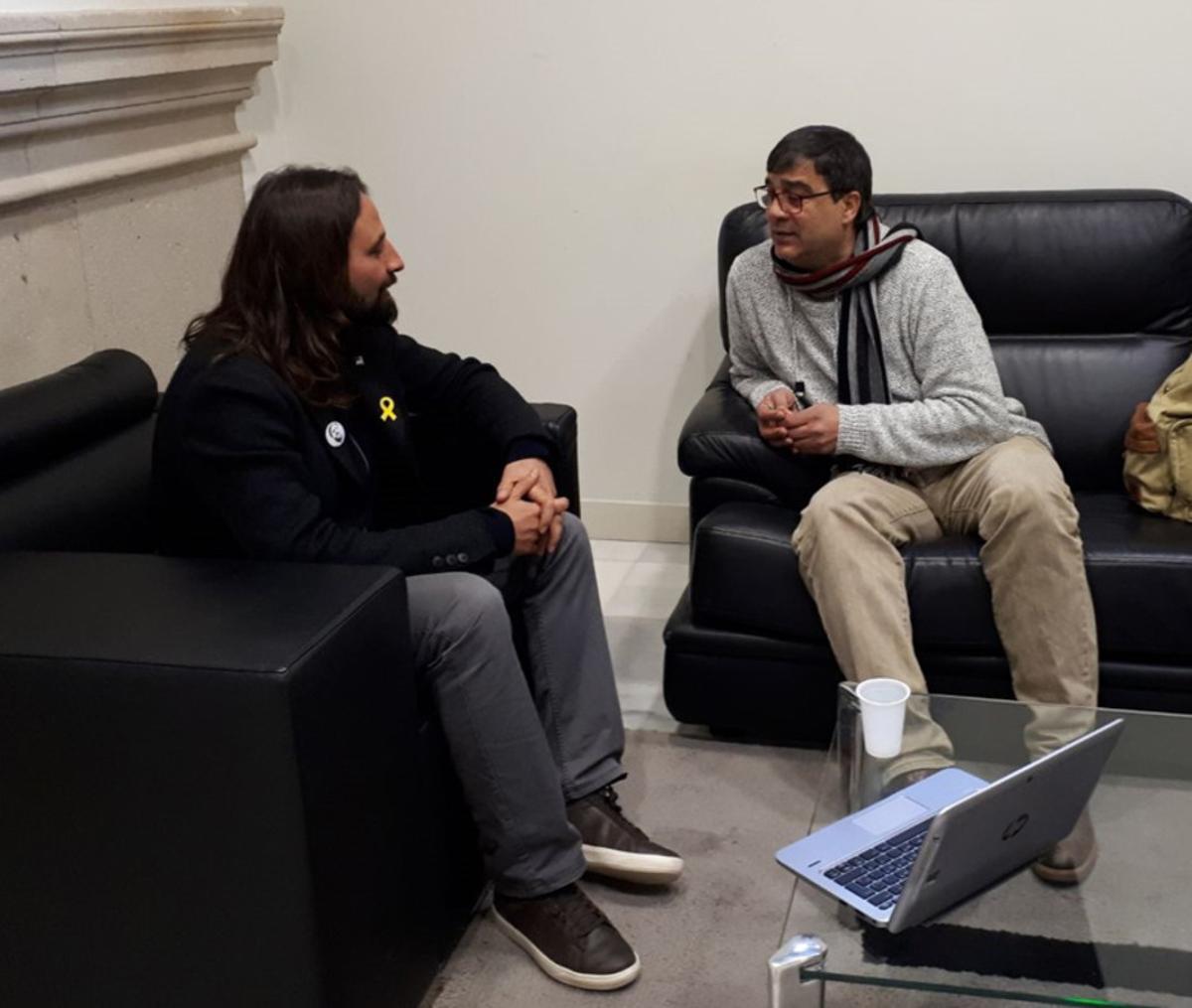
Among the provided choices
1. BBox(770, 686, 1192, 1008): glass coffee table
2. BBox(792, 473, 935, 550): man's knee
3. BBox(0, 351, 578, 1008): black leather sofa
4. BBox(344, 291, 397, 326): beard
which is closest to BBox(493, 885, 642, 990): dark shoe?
BBox(0, 351, 578, 1008): black leather sofa

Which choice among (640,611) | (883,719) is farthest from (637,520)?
(883,719)

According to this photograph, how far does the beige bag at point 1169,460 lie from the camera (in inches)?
94.5

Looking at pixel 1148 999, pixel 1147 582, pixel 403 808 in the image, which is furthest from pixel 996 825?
pixel 1147 582

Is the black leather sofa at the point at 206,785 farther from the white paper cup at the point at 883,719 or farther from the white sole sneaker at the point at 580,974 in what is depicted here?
the white paper cup at the point at 883,719

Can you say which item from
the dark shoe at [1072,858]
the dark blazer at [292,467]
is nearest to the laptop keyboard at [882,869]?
Result: the dark shoe at [1072,858]

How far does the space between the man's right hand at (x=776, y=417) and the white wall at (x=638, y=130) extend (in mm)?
812

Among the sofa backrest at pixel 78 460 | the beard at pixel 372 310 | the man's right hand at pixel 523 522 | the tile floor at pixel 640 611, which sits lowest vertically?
the tile floor at pixel 640 611

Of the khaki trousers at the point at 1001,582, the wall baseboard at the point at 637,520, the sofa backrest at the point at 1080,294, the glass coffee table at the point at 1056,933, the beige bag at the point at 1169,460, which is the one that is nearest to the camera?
the glass coffee table at the point at 1056,933

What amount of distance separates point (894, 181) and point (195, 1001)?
7.34 ft

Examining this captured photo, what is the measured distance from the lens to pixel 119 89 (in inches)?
108

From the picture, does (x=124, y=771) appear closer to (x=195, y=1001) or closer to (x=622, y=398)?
(x=195, y=1001)

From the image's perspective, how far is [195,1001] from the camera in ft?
5.34

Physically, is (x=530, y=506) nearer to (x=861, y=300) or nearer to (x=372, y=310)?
(x=372, y=310)

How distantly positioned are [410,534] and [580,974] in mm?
638
